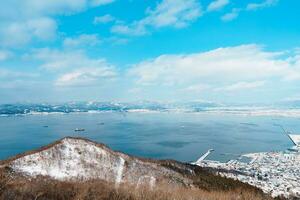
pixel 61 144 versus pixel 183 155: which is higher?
pixel 61 144

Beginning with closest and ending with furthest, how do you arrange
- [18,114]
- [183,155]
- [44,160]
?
[44,160] < [183,155] < [18,114]

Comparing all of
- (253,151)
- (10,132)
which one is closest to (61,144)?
(253,151)

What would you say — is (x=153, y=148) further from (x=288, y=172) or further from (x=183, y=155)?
(x=288, y=172)

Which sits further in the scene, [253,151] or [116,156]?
[253,151]

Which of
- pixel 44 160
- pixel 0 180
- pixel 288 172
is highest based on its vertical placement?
pixel 0 180

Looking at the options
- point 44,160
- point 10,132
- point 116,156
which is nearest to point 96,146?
point 116,156

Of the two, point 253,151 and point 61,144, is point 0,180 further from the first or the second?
point 253,151

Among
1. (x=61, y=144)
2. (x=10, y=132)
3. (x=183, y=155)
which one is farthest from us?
(x=10, y=132)
